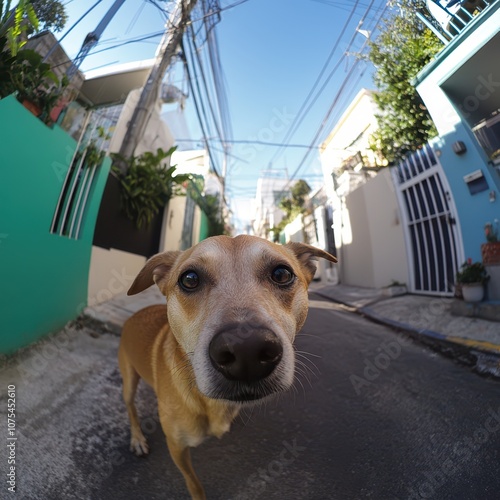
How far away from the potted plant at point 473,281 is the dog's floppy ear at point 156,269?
5.35 meters

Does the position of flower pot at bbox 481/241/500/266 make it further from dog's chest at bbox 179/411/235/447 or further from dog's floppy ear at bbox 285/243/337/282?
dog's chest at bbox 179/411/235/447

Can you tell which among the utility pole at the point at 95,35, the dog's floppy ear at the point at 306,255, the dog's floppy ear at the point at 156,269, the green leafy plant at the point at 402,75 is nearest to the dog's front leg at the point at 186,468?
the dog's floppy ear at the point at 156,269

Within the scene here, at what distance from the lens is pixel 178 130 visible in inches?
480

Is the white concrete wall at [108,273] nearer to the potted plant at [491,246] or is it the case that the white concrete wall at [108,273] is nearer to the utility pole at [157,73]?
the utility pole at [157,73]

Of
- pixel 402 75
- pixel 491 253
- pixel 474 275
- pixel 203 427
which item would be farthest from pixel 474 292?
pixel 402 75

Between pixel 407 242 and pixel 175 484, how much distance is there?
861 centimetres

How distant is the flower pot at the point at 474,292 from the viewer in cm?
456

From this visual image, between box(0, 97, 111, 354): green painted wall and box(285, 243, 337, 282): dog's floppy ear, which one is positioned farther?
box(0, 97, 111, 354): green painted wall

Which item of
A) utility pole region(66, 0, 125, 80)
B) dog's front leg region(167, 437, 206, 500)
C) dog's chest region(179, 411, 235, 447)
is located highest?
utility pole region(66, 0, 125, 80)

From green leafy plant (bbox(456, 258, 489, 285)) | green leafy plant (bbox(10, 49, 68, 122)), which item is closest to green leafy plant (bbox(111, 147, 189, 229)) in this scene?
green leafy plant (bbox(10, 49, 68, 122))

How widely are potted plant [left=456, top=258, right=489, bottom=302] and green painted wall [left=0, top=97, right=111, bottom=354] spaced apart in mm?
6757

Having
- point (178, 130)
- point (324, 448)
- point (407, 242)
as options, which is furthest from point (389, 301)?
point (178, 130)

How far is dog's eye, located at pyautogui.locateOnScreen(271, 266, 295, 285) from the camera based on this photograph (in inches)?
63.0

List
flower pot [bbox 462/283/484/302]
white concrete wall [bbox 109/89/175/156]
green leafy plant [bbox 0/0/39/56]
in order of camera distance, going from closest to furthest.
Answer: green leafy plant [bbox 0/0/39/56] → flower pot [bbox 462/283/484/302] → white concrete wall [bbox 109/89/175/156]
